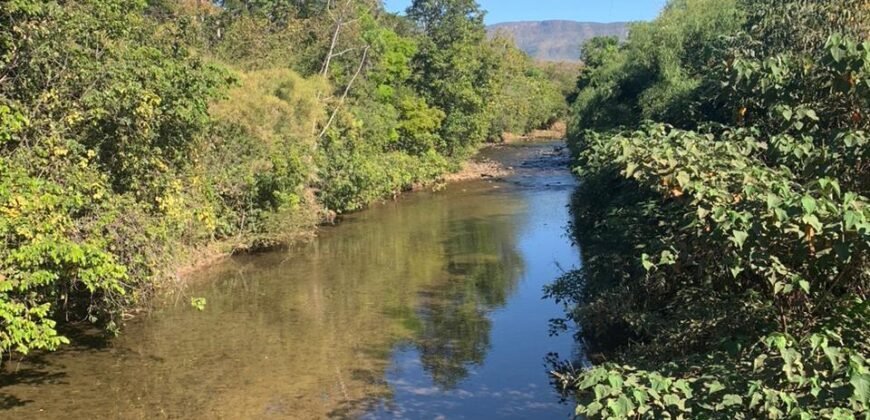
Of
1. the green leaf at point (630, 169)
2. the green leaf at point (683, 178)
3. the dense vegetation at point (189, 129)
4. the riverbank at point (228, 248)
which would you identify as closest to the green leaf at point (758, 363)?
the green leaf at point (683, 178)

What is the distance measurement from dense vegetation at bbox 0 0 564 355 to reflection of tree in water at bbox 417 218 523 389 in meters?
5.37

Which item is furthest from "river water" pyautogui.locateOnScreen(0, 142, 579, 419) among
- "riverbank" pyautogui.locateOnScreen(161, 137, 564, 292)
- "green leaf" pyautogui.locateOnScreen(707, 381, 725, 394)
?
"green leaf" pyautogui.locateOnScreen(707, 381, 725, 394)

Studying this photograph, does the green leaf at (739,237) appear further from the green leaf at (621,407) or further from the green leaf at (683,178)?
the green leaf at (621,407)

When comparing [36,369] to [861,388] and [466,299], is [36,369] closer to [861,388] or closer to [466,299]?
[466,299]

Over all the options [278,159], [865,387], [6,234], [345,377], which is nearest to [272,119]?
[278,159]

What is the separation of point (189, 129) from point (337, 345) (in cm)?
546

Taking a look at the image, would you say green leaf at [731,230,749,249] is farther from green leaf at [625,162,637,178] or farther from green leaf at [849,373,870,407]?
green leaf at [625,162,637,178]

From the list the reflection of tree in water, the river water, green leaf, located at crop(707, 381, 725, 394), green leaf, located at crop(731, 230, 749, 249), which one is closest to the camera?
green leaf, located at crop(731, 230, 749, 249)

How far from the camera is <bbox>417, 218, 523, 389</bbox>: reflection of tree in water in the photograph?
1473cm

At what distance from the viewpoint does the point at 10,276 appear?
A: 33.8ft

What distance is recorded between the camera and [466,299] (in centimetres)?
1894

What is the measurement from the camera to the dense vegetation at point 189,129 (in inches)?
446

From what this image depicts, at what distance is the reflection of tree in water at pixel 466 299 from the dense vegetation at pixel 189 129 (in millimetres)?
5368

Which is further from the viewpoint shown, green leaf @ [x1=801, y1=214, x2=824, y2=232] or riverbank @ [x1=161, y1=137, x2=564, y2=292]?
riverbank @ [x1=161, y1=137, x2=564, y2=292]
